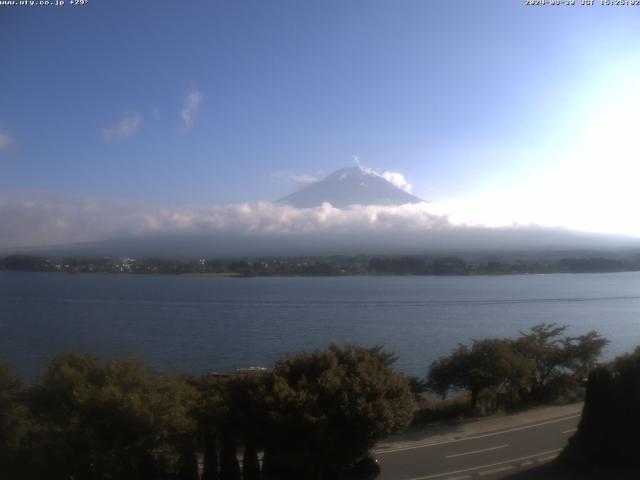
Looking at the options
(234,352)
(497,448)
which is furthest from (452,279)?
(497,448)

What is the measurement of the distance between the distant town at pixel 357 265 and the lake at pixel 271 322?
2.44 metres

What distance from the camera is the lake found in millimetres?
20406

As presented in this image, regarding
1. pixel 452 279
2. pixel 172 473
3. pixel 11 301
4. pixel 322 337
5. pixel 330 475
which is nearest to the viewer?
pixel 172 473

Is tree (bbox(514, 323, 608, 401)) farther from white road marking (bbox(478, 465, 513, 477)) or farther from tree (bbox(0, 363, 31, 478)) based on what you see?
tree (bbox(0, 363, 31, 478))

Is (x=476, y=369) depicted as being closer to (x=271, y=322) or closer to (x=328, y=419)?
(x=328, y=419)

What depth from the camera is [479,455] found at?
27.9ft

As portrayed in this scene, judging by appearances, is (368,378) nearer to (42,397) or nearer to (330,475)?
(330,475)

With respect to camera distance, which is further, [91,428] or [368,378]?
[368,378]

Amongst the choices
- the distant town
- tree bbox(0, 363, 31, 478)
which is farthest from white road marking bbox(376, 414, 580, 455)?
the distant town

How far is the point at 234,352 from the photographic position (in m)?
21.5

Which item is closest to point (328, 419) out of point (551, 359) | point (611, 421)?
point (611, 421)

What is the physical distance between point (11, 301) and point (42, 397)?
33007mm

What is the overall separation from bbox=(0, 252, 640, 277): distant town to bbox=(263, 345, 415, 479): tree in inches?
1495

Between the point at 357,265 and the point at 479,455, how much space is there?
162ft
